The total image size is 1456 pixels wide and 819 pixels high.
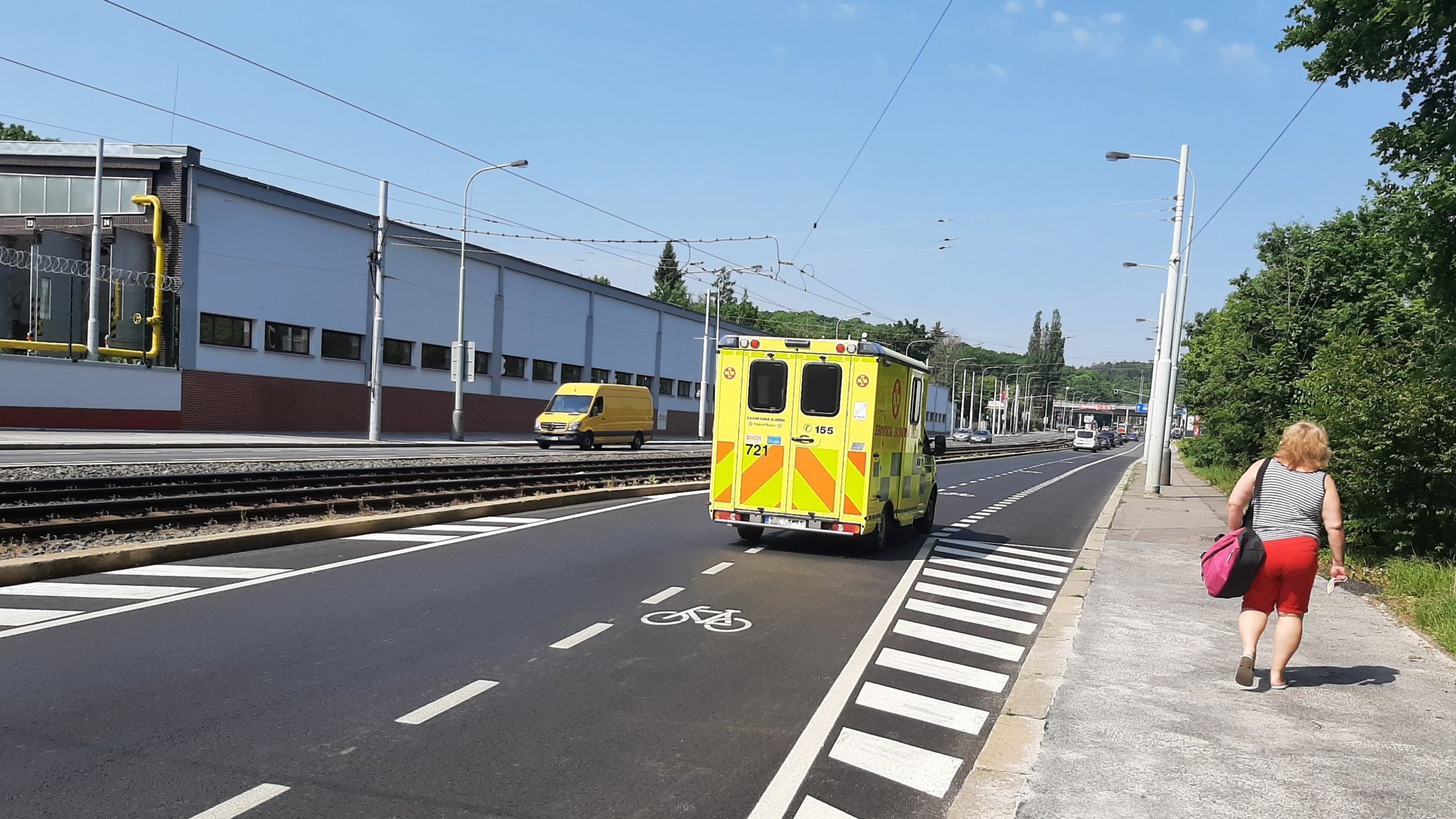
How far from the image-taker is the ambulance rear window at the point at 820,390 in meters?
12.5

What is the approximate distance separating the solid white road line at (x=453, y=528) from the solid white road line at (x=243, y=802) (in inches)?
371

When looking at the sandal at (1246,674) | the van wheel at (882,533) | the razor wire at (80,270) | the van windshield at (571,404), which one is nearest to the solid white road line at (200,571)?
the van wheel at (882,533)

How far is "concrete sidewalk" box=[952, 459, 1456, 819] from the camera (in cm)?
455

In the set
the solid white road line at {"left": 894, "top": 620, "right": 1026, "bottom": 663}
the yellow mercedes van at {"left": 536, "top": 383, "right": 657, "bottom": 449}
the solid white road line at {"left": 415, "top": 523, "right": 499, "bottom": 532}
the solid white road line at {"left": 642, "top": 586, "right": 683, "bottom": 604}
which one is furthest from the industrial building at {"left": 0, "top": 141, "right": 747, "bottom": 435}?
the solid white road line at {"left": 894, "top": 620, "right": 1026, "bottom": 663}

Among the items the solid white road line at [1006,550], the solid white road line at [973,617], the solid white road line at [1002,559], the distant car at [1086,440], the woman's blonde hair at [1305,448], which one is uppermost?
the woman's blonde hair at [1305,448]

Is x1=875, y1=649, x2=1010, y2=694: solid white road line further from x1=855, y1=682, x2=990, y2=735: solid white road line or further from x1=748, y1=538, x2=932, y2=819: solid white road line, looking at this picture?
x1=855, y1=682, x2=990, y2=735: solid white road line

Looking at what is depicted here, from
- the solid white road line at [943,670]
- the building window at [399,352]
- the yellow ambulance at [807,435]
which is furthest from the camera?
the building window at [399,352]

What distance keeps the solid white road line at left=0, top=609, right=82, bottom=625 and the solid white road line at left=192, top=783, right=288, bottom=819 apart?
4.08 meters

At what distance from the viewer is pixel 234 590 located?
887cm

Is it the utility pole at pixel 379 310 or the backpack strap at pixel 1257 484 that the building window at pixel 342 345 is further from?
the backpack strap at pixel 1257 484

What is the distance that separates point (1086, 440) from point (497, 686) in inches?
3399

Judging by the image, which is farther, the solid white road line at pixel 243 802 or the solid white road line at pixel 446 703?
the solid white road line at pixel 446 703

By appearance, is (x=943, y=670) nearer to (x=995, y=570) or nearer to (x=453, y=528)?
(x=995, y=570)

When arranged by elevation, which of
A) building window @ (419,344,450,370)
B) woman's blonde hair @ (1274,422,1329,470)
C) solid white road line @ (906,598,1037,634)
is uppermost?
building window @ (419,344,450,370)
